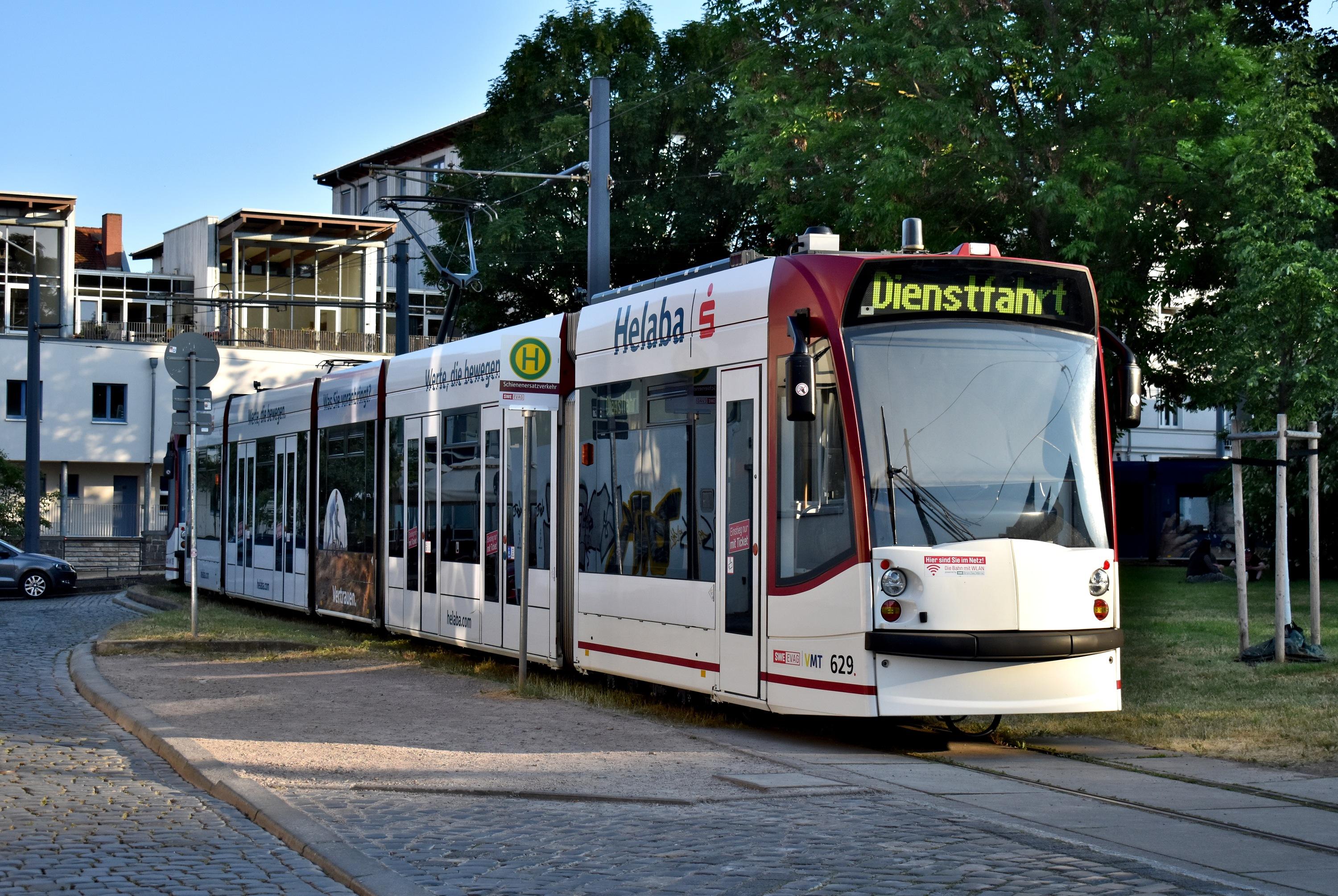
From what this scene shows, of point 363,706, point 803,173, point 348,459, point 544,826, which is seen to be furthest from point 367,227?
point 544,826

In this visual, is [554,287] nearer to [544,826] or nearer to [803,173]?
[803,173]

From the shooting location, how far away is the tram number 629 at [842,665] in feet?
34.3

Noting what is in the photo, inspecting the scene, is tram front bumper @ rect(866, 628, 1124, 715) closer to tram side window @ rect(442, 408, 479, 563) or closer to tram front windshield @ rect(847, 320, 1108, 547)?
tram front windshield @ rect(847, 320, 1108, 547)

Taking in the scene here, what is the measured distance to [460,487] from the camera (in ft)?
55.7

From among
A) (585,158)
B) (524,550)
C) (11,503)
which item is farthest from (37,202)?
(524,550)

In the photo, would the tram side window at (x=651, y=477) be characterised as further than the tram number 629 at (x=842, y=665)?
Yes

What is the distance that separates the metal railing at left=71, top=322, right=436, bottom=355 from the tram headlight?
174ft

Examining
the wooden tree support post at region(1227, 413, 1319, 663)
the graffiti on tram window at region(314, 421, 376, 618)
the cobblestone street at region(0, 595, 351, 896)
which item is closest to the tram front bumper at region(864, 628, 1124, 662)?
the cobblestone street at region(0, 595, 351, 896)

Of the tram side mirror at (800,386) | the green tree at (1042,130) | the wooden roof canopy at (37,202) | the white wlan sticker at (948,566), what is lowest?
the white wlan sticker at (948,566)

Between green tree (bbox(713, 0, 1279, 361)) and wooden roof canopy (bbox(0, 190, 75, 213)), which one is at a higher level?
wooden roof canopy (bbox(0, 190, 75, 213))

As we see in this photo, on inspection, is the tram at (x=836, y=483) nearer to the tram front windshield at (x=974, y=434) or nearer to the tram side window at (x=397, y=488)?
the tram front windshield at (x=974, y=434)

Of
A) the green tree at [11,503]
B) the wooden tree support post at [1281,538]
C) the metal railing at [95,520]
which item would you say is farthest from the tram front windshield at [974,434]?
the metal railing at [95,520]

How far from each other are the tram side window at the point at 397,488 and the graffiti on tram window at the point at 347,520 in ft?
1.86

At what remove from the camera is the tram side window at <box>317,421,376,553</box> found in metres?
19.9
